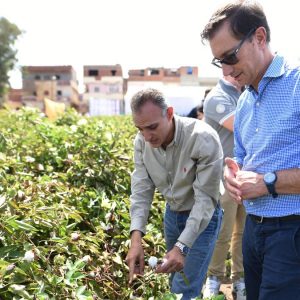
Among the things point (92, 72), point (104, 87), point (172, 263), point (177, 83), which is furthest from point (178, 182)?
point (92, 72)

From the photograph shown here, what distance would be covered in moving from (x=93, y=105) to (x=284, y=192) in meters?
21.3

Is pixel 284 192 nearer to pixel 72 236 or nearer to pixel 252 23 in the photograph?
pixel 252 23

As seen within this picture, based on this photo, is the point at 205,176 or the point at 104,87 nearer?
the point at 205,176

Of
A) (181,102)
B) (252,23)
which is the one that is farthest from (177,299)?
(181,102)

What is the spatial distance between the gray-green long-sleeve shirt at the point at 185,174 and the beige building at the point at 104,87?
19871 millimetres

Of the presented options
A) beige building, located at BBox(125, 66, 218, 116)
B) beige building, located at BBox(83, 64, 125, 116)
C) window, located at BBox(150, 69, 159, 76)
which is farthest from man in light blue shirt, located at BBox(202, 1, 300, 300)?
window, located at BBox(150, 69, 159, 76)

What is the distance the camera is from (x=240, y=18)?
1862mm

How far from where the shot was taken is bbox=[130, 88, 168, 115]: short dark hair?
2.35 meters

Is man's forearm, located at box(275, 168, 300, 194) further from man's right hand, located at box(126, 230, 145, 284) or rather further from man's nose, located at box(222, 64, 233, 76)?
man's right hand, located at box(126, 230, 145, 284)

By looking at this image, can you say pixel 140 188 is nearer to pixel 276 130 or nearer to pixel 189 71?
pixel 276 130

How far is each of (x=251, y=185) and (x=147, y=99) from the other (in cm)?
72

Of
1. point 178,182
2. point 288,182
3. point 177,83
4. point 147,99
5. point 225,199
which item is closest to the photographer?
point 288,182

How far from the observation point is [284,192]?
183 centimetres

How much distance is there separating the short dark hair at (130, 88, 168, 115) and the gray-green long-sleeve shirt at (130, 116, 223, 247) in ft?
0.59
